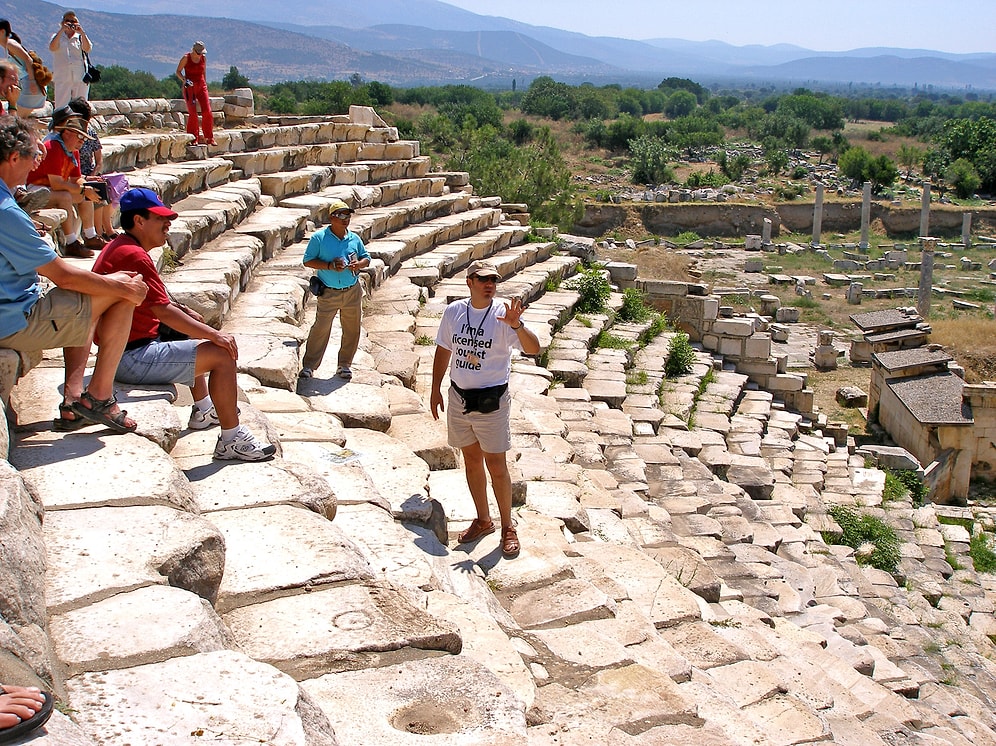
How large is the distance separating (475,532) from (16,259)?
2.82 metres

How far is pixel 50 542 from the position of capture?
3.37m

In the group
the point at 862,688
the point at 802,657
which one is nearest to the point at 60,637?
the point at 802,657

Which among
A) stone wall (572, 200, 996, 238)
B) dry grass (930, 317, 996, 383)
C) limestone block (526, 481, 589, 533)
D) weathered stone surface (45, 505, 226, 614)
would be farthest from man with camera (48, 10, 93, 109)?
stone wall (572, 200, 996, 238)

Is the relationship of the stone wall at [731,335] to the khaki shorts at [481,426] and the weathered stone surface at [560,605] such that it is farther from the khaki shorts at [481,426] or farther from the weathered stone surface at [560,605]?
the weathered stone surface at [560,605]

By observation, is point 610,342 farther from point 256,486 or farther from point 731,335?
point 256,486

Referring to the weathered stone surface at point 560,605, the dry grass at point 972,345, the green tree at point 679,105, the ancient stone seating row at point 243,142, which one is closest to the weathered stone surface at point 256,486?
the weathered stone surface at point 560,605

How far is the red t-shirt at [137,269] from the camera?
4746 millimetres

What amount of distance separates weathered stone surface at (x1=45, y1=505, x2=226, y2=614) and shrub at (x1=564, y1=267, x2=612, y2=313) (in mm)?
11364

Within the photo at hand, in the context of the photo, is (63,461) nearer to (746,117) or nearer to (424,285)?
(424,285)

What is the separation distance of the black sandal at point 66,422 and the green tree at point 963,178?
56.2 metres

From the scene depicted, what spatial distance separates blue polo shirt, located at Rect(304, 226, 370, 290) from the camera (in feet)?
23.6

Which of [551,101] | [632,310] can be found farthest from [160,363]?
[551,101]

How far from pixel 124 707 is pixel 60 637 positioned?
1.50ft

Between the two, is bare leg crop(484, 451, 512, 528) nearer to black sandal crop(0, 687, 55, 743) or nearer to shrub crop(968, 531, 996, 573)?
black sandal crop(0, 687, 55, 743)
